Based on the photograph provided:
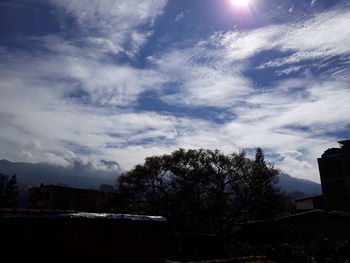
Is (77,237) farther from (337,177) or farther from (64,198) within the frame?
(64,198)

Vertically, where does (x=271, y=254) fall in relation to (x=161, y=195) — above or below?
below

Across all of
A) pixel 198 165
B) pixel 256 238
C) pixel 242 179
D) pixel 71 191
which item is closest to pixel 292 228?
pixel 256 238

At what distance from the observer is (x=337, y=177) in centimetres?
3794

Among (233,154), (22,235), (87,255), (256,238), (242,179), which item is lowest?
(256,238)

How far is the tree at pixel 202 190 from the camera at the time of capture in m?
25.6

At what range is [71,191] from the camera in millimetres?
48844

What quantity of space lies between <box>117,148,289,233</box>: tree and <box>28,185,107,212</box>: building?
861 inches

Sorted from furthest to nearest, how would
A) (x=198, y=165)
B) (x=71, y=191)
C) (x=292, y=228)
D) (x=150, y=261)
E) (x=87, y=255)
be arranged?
(x=71, y=191) → (x=198, y=165) → (x=292, y=228) → (x=150, y=261) → (x=87, y=255)

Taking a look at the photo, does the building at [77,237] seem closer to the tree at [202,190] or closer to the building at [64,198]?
the tree at [202,190]

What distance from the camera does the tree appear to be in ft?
84.0

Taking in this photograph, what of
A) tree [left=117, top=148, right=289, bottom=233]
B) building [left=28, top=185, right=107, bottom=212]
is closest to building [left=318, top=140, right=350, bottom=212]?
tree [left=117, top=148, right=289, bottom=233]

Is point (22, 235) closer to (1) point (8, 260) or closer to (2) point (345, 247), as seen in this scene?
(1) point (8, 260)

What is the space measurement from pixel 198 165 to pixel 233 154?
3.73 metres

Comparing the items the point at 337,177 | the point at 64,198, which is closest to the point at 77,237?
the point at 337,177
